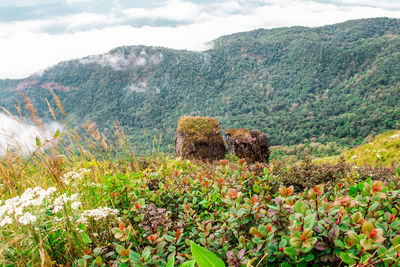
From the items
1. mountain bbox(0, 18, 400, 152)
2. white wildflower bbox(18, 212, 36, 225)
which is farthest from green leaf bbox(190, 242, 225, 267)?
mountain bbox(0, 18, 400, 152)

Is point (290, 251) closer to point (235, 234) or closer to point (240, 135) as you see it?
point (235, 234)

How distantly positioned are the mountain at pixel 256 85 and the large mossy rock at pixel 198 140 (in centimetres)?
4484

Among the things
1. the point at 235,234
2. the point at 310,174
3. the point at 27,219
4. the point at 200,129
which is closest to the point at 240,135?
the point at 200,129

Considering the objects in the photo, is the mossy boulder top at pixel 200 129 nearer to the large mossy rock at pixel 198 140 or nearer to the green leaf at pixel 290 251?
the large mossy rock at pixel 198 140

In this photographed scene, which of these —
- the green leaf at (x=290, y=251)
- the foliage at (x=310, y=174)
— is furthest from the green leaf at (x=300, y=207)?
the foliage at (x=310, y=174)

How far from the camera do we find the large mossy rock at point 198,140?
9.19 meters

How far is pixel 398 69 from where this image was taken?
3073 inches

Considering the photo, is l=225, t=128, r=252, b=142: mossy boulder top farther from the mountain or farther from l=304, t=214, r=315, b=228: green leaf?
the mountain

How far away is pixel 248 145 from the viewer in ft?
29.5

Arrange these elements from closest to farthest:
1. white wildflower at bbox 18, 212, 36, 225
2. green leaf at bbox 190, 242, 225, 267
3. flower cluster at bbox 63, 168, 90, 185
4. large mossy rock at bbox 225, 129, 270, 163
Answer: green leaf at bbox 190, 242, 225, 267
white wildflower at bbox 18, 212, 36, 225
flower cluster at bbox 63, 168, 90, 185
large mossy rock at bbox 225, 129, 270, 163

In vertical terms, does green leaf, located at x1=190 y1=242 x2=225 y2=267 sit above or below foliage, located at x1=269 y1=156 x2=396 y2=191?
above

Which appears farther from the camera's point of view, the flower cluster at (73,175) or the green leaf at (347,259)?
the flower cluster at (73,175)

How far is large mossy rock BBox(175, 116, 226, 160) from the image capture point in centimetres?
919

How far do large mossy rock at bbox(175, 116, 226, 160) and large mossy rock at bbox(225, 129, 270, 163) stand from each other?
521 mm
